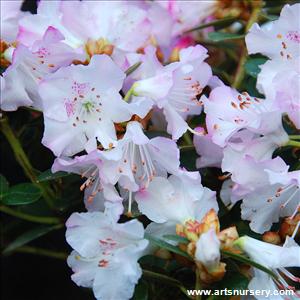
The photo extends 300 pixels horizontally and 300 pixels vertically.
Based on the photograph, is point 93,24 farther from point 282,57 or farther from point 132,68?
point 282,57

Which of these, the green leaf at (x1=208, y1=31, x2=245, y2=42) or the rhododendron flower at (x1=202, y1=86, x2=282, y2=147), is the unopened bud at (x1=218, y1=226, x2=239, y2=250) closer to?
the rhododendron flower at (x1=202, y1=86, x2=282, y2=147)

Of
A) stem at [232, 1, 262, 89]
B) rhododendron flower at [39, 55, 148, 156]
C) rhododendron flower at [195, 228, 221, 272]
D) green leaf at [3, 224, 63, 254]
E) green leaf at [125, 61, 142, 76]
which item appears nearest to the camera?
rhododendron flower at [195, 228, 221, 272]

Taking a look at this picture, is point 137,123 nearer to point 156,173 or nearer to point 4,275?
point 156,173

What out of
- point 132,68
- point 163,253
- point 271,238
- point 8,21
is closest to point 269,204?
point 271,238

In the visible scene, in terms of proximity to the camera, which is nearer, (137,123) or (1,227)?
(137,123)

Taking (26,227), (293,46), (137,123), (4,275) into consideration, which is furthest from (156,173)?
(4,275)

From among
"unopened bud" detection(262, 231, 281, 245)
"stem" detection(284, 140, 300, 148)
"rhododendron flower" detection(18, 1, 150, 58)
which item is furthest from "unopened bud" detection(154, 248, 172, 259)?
"rhododendron flower" detection(18, 1, 150, 58)

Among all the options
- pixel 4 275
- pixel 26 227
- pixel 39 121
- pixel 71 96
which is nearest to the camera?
pixel 71 96
